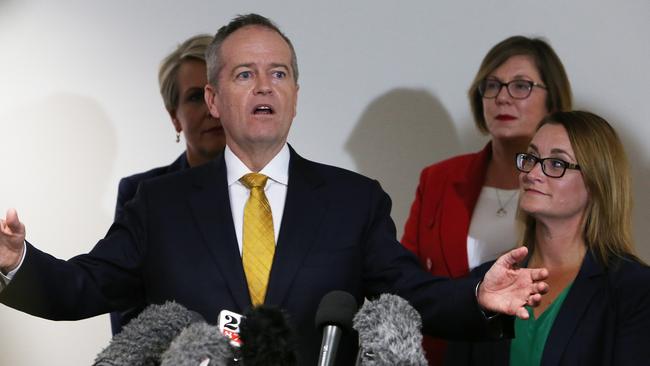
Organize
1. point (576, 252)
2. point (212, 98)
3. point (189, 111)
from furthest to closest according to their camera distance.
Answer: point (189, 111) → point (576, 252) → point (212, 98)

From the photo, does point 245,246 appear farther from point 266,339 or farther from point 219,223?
point 266,339

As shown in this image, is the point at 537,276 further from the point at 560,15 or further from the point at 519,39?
the point at 560,15

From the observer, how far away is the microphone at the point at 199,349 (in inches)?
56.1

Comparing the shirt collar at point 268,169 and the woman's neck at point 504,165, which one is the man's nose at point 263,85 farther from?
the woman's neck at point 504,165

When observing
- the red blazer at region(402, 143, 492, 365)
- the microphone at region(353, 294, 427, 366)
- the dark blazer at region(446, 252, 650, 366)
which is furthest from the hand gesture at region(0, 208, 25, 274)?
the red blazer at region(402, 143, 492, 365)

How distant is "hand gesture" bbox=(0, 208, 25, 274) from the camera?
66.5 inches

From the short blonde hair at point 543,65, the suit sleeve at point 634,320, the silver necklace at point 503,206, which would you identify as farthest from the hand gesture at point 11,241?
the short blonde hair at point 543,65

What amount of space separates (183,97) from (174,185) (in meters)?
0.94

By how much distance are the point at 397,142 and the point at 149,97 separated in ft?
3.32

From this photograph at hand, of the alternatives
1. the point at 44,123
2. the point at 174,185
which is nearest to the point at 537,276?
the point at 174,185

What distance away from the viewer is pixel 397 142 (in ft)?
13.2

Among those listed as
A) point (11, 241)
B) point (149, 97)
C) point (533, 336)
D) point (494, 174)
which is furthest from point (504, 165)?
point (11, 241)

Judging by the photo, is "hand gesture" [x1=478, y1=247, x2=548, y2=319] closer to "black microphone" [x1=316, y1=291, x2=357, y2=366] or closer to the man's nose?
"black microphone" [x1=316, y1=291, x2=357, y2=366]

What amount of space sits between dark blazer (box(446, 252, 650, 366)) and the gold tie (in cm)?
79
